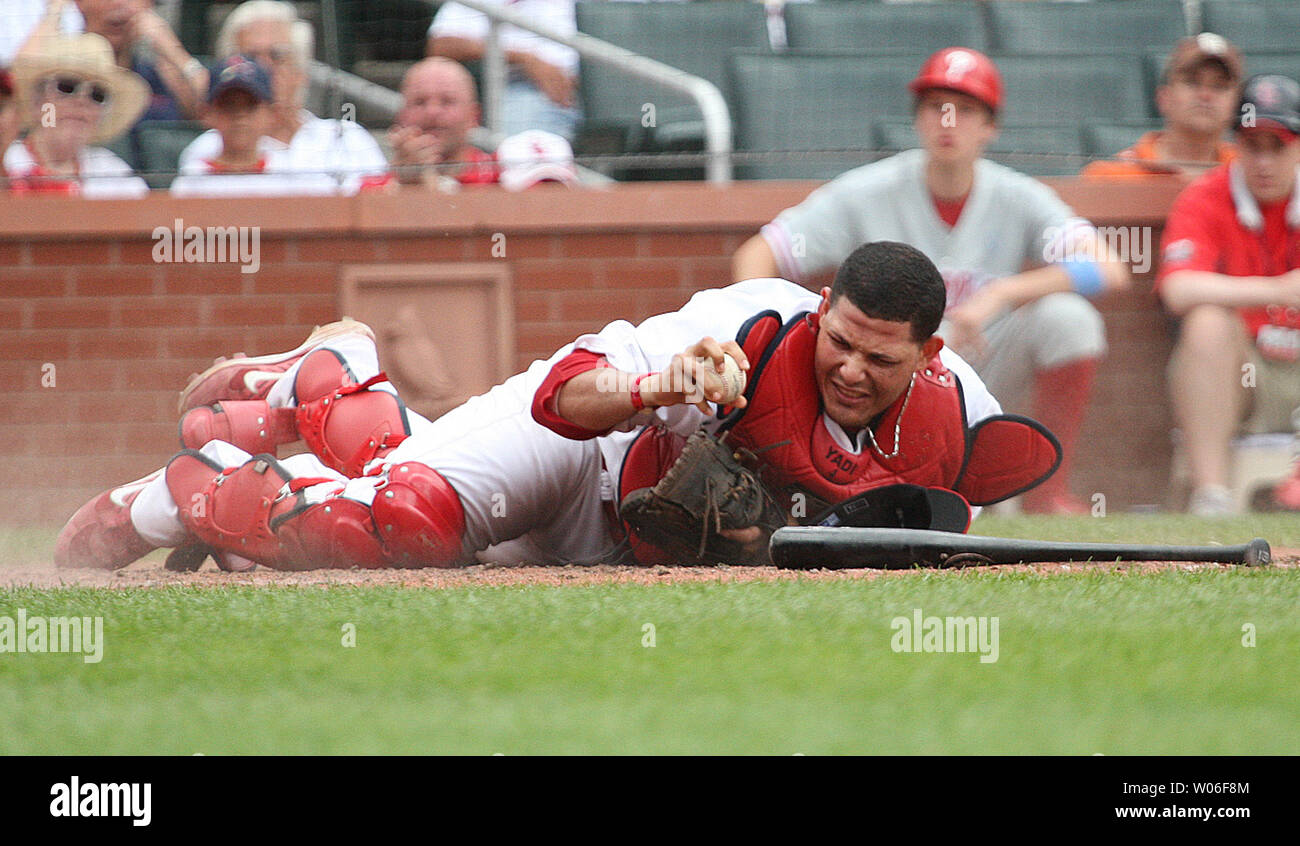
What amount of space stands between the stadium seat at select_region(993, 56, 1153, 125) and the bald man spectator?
245 centimetres

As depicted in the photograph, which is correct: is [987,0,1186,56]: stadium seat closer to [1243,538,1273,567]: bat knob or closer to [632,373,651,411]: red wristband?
[1243,538,1273,567]: bat knob

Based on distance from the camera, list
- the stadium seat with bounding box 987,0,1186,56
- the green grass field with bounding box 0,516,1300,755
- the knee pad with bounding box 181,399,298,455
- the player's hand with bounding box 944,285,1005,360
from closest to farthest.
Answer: the green grass field with bounding box 0,516,1300,755
the knee pad with bounding box 181,399,298,455
the player's hand with bounding box 944,285,1005,360
the stadium seat with bounding box 987,0,1186,56

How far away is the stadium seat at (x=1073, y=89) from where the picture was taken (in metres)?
7.20

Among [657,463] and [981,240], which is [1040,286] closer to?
[981,240]

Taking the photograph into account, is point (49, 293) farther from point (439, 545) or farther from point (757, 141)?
point (439, 545)

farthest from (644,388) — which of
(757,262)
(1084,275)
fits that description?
(1084,275)

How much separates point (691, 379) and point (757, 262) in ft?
9.23

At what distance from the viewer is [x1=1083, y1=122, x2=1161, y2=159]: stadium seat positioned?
7125 millimetres

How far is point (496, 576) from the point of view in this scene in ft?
12.3

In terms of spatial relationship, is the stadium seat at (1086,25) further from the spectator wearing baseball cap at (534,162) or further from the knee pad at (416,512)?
the knee pad at (416,512)

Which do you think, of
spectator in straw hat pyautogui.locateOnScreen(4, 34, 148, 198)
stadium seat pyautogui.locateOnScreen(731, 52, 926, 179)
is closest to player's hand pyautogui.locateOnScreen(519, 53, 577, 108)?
stadium seat pyautogui.locateOnScreen(731, 52, 926, 179)

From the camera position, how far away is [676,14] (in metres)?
7.41

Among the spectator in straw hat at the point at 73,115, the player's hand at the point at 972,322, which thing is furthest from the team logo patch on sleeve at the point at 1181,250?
the spectator in straw hat at the point at 73,115
